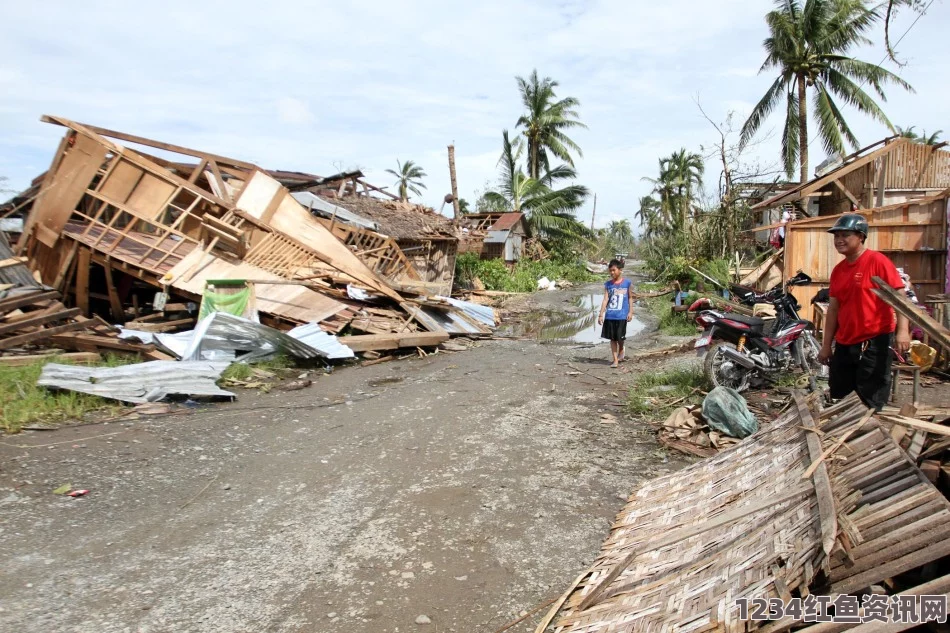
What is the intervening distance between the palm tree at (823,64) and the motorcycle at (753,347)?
14326 millimetres

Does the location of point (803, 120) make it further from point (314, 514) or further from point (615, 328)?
point (314, 514)

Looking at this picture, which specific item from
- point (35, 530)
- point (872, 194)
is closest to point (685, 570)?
point (35, 530)

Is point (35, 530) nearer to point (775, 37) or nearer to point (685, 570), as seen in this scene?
point (685, 570)

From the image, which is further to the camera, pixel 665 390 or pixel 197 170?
pixel 197 170

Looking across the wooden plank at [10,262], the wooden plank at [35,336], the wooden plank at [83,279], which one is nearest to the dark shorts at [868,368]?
the wooden plank at [35,336]

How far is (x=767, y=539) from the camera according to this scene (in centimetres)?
220

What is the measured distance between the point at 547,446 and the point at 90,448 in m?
3.90

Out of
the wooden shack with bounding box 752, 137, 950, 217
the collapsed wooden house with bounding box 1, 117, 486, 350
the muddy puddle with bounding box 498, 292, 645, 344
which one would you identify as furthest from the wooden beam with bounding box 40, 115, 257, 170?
the wooden shack with bounding box 752, 137, 950, 217

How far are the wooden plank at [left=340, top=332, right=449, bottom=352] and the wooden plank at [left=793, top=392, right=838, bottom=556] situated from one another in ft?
22.6

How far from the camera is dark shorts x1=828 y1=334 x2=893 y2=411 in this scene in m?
3.72

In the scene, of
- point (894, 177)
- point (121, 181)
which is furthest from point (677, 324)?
point (121, 181)

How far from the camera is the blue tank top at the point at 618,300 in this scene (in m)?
7.95

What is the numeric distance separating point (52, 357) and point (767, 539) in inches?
309

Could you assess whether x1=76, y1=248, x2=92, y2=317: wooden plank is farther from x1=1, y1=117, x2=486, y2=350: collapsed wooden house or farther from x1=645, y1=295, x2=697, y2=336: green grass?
x1=645, y1=295, x2=697, y2=336: green grass
